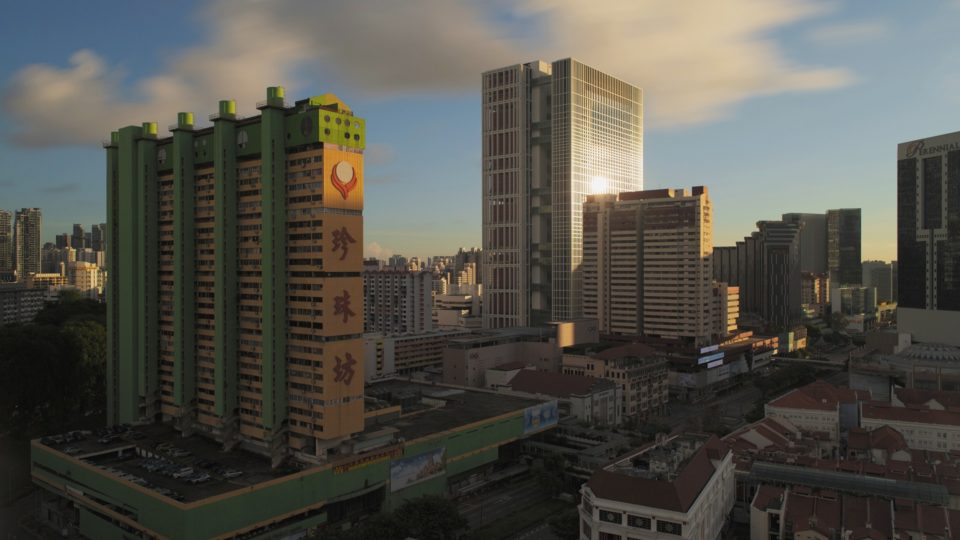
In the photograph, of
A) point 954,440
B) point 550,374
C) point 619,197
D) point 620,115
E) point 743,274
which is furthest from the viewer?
point 743,274

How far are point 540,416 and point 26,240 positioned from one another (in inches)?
5499

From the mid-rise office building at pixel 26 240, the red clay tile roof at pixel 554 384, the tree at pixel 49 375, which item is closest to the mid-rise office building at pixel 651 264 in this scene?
the red clay tile roof at pixel 554 384

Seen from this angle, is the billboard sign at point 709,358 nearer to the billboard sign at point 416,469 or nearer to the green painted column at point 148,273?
the billboard sign at point 416,469

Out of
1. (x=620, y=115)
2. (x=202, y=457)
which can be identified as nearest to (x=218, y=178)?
(x=202, y=457)

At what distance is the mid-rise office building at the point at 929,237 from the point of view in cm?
11975

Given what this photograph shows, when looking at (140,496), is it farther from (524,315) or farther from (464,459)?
(524,315)

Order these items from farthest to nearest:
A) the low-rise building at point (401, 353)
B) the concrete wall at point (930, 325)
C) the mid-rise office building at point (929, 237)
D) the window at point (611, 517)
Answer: the mid-rise office building at point (929, 237) → the concrete wall at point (930, 325) → the low-rise building at point (401, 353) → the window at point (611, 517)

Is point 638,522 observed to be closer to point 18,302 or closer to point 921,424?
point 921,424

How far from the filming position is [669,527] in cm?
4097

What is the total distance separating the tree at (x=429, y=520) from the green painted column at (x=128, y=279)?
33.1 meters

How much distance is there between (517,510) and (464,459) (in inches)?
267

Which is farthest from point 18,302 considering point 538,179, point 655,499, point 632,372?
point 655,499

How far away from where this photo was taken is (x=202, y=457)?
54.2 m

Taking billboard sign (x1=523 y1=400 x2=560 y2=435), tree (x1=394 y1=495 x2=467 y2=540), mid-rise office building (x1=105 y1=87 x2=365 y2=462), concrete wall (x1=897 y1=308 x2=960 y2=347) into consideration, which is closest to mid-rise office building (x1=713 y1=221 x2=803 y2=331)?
concrete wall (x1=897 y1=308 x2=960 y2=347)
